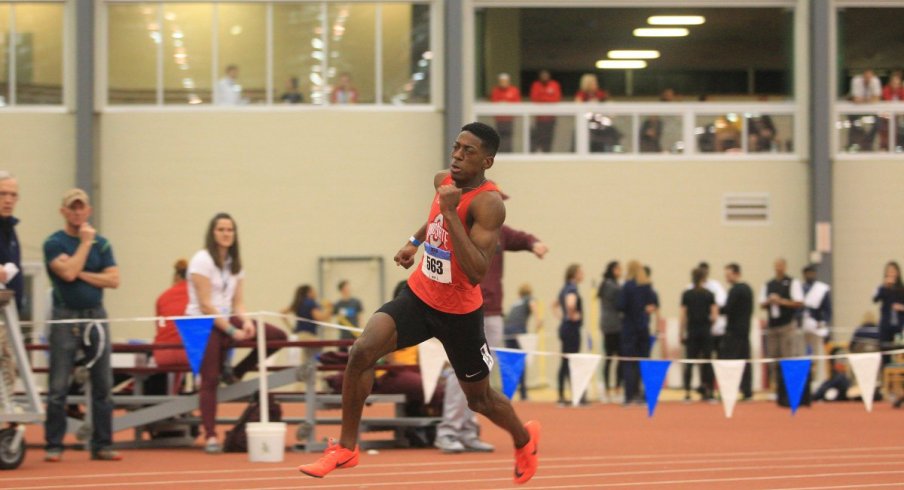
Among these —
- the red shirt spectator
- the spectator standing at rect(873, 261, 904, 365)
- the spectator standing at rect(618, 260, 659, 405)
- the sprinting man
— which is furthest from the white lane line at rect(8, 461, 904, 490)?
the spectator standing at rect(873, 261, 904, 365)

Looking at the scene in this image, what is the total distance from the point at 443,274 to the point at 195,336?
4730 mm

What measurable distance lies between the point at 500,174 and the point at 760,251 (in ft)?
15.2

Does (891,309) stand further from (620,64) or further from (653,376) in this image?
(653,376)

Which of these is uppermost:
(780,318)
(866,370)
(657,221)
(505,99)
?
(505,99)

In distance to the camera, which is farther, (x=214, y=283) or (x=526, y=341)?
(x=526, y=341)

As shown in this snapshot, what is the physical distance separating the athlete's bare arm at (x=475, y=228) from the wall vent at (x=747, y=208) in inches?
732

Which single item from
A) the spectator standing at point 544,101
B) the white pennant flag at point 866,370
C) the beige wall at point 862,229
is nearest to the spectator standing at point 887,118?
the beige wall at point 862,229

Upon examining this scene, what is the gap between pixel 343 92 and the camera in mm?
25750

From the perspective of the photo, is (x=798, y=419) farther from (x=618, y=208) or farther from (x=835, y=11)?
(x=835, y=11)

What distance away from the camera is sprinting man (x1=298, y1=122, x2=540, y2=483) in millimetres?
7871

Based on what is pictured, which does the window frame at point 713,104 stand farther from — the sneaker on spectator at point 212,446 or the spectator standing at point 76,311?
the spectator standing at point 76,311

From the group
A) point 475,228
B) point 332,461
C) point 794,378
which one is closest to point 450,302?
point 475,228

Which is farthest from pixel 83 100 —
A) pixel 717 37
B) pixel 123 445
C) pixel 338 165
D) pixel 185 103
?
pixel 123 445

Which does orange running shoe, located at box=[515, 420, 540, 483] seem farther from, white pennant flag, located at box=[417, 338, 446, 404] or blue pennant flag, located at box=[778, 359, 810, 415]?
blue pennant flag, located at box=[778, 359, 810, 415]
